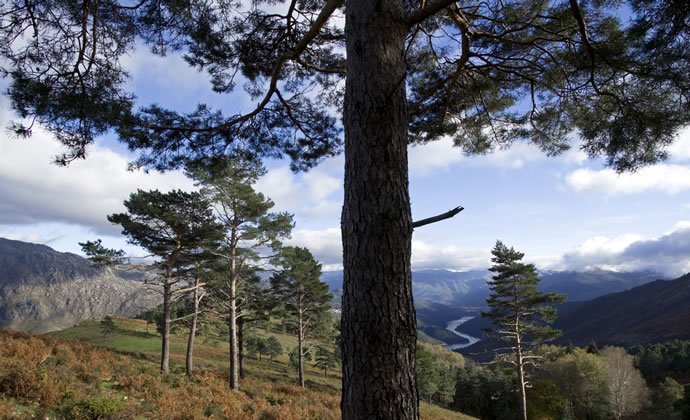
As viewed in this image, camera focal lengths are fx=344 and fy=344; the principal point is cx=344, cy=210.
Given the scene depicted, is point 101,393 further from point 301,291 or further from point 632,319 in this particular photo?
point 632,319

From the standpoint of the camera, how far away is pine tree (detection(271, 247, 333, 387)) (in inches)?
947

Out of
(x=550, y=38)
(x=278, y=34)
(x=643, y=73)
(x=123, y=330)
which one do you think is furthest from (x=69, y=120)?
(x=123, y=330)

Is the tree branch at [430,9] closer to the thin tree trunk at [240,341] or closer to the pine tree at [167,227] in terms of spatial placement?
the pine tree at [167,227]

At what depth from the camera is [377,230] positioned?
2.23m

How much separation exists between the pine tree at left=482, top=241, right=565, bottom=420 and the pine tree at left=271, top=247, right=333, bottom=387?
12032 mm

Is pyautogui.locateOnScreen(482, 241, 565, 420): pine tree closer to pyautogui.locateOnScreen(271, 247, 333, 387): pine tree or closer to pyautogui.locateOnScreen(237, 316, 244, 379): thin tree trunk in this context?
pyautogui.locateOnScreen(271, 247, 333, 387): pine tree

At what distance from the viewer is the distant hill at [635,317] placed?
122188 millimetres

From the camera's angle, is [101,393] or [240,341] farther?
[240,341]

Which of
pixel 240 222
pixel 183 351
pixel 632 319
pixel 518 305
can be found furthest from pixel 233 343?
pixel 632 319

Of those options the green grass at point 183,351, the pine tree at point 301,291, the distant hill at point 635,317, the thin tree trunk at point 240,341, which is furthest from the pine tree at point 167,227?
the distant hill at point 635,317

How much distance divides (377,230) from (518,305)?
21847 millimetres

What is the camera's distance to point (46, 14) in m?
5.06

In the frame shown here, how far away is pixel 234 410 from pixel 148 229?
10881 millimetres

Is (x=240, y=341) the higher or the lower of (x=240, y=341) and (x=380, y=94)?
the lower
